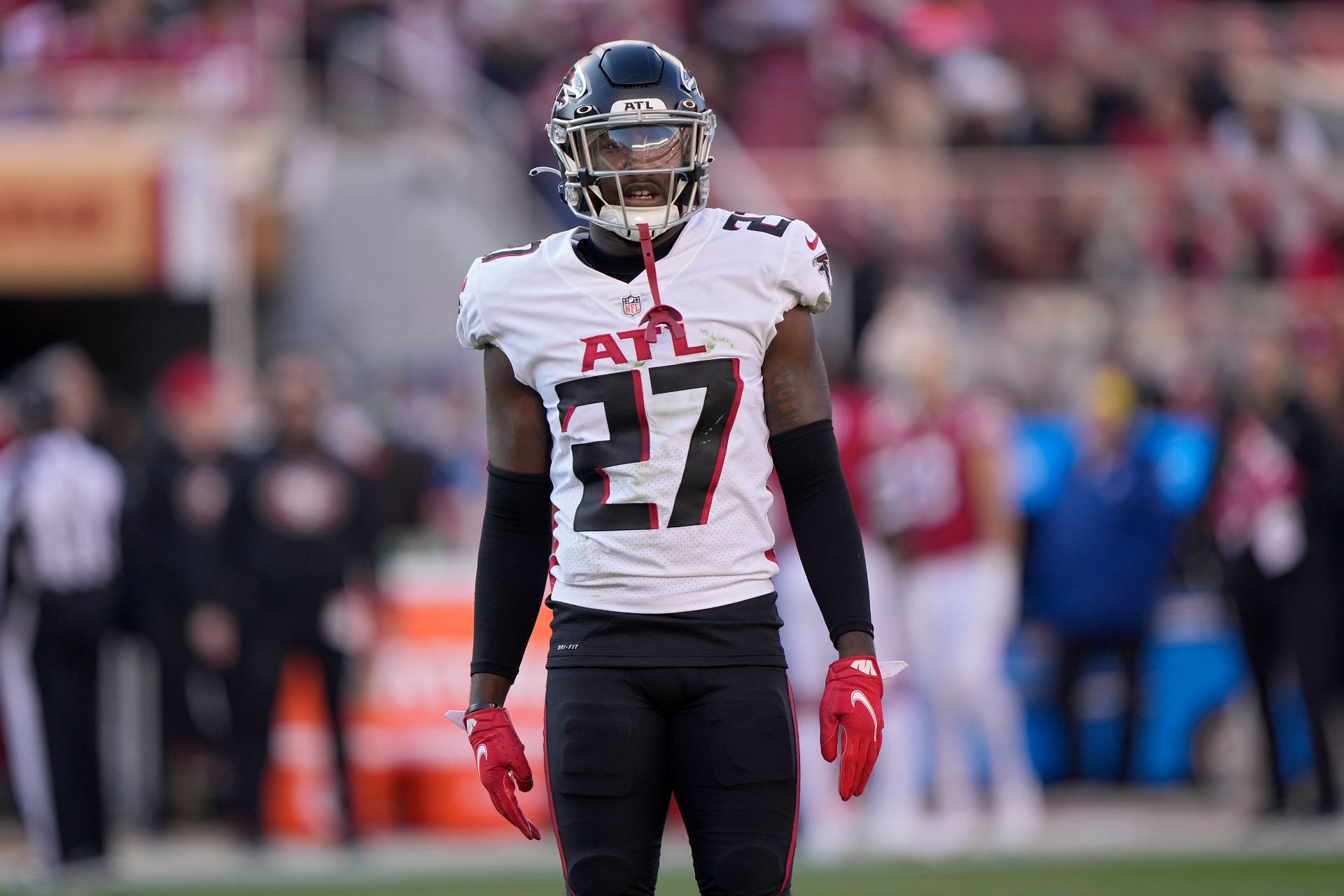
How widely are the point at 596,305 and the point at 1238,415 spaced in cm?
560

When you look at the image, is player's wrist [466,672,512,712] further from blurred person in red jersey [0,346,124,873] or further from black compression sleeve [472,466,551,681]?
blurred person in red jersey [0,346,124,873]

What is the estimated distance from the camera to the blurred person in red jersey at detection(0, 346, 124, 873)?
26.4ft

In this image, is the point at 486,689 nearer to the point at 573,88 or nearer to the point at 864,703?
the point at 864,703

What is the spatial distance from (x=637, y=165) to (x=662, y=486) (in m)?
0.59

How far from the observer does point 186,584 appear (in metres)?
9.27

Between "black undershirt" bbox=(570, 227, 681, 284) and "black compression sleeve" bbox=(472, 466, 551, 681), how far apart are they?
0.42m

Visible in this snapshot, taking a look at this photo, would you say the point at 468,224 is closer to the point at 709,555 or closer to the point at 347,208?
Result: the point at 347,208

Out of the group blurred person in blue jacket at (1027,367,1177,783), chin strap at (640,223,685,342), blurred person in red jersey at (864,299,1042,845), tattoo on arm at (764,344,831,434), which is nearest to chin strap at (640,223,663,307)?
chin strap at (640,223,685,342)

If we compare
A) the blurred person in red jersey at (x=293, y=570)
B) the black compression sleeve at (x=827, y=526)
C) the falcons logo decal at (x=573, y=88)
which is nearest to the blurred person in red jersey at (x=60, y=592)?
the blurred person in red jersey at (x=293, y=570)

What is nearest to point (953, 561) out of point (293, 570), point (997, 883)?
point (997, 883)

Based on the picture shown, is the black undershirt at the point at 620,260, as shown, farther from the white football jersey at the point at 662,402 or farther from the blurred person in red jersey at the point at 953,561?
the blurred person in red jersey at the point at 953,561

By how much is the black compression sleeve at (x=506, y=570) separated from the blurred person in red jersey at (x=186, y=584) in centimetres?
513

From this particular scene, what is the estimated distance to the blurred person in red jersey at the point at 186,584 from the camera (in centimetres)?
892

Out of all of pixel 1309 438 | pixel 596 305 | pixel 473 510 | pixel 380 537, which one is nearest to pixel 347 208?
pixel 473 510
